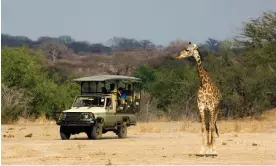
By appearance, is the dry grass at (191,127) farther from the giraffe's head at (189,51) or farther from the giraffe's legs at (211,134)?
the giraffe's legs at (211,134)

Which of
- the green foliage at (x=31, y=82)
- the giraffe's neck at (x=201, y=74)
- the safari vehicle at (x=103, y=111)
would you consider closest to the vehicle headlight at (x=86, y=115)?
the safari vehicle at (x=103, y=111)

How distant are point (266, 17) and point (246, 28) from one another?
1.54 m

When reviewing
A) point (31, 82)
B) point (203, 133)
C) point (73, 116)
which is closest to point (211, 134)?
point (203, 133)

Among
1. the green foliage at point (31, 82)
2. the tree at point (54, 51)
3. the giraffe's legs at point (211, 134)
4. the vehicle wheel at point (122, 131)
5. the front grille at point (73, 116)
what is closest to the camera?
the giraffe's legs at point (211, 134)

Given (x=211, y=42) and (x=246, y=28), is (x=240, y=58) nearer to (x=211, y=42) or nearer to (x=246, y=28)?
(x=246, y=28)

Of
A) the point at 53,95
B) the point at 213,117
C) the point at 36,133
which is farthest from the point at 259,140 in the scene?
the point at 53,95

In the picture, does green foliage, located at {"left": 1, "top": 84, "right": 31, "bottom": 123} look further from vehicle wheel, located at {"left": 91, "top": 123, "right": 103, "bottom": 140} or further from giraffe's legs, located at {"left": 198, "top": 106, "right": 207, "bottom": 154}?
giraffe's legs, located at {"left": 198, "top": 106, "right": 207, "bottom": 154}

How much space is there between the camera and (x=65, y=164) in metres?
18.1

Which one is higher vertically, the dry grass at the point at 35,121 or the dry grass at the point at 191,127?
the dry grass at the point at 35,121

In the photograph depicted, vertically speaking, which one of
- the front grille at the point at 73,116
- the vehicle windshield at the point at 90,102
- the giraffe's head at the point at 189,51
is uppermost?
the giraffe's head at the point at 189,51

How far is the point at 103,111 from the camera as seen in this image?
95.9 ft

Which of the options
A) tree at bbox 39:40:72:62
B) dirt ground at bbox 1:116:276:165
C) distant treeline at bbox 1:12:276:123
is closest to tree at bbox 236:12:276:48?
distant treeline at bbox 1:12:276:123

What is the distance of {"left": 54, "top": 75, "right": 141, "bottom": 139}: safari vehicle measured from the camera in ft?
94.4

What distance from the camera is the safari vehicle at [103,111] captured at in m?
28.8
